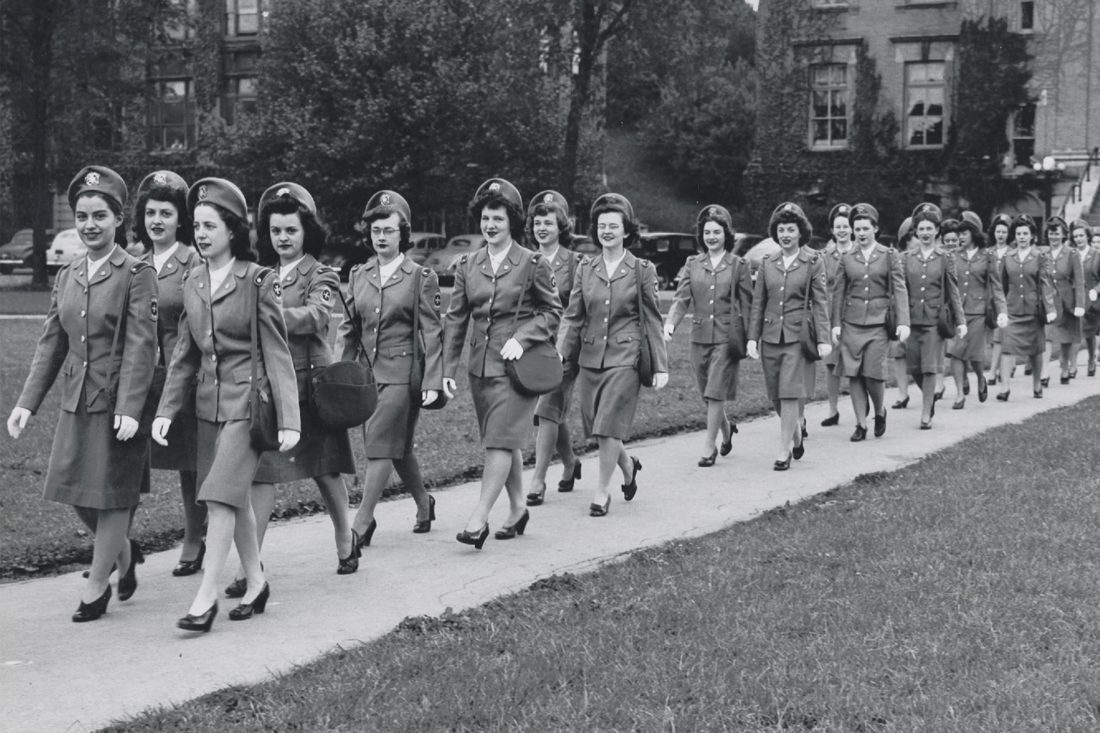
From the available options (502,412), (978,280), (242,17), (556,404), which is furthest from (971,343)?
(242,17)

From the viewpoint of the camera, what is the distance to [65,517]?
8.93 meters

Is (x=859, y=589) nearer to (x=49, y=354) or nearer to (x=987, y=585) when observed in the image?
(x=987, y=585)

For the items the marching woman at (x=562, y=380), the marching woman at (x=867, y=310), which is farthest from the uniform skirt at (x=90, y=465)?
the marching woman at (x=867, y=310)

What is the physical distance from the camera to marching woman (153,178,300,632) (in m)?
6.33

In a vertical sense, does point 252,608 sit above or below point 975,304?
below

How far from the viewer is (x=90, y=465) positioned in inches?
255

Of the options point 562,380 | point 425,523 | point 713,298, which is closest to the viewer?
point 425,523

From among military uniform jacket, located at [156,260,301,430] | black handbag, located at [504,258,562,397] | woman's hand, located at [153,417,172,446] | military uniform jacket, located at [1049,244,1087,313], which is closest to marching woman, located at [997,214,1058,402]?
military uniform jacket, located at [1049,244,1087,313]

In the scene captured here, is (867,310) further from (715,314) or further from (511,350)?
(511,350)

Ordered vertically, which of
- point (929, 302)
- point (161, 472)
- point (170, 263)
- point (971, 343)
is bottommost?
point (161, 472)

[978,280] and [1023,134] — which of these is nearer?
[978,280]

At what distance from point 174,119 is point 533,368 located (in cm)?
4828

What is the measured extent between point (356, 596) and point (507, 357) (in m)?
1.74

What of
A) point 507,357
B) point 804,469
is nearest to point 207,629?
point 507,357
